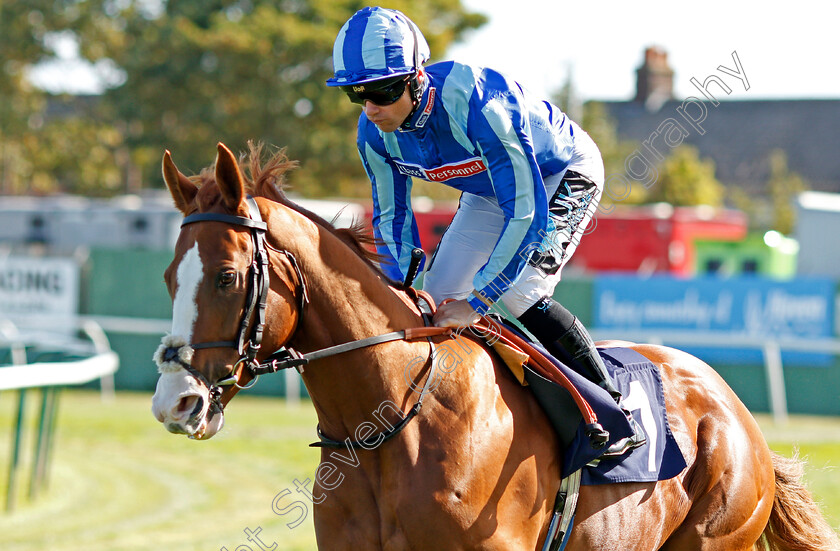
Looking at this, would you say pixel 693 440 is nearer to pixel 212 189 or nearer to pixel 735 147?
pixel 212 189

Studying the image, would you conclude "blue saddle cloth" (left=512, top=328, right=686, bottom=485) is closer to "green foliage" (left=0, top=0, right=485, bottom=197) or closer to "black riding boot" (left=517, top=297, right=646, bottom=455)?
"black riding boot" (left=517, top=297, right=646, bottom=455)

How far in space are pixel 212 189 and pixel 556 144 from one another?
3.73 ft

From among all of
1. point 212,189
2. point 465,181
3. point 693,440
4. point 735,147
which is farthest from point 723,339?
point 735,147

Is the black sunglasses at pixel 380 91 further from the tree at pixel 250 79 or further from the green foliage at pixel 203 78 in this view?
the tree at pixel 250 79

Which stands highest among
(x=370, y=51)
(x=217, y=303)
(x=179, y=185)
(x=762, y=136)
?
(x=762, y=136)

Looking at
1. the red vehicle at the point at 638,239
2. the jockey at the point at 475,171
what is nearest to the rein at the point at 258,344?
the jockey at the point at 475,171

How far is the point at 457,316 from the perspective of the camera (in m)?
2.83

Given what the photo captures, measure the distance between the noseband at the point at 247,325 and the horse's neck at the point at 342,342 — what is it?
0.18 metres

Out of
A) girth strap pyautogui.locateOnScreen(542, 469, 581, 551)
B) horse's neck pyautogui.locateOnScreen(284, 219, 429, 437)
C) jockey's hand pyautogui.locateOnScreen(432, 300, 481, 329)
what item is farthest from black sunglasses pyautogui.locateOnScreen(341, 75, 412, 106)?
girth strap pyautogui.locateOnScreen(542, 469, 581, 551)

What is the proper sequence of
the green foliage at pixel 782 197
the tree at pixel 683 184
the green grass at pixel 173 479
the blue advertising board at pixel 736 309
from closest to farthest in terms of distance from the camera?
the green grass at pixel 173 479
the blue advertising board at pixel 736 309
the tree at pixel 683 184
the green foliage at pixel 782 197

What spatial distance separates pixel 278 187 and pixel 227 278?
1.59 ft

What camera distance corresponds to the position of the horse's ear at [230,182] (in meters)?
2.48

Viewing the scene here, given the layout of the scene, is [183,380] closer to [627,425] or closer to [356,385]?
[356,385]

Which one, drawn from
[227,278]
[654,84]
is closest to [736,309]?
[227,278]
